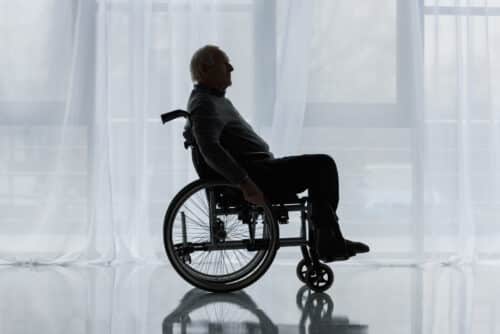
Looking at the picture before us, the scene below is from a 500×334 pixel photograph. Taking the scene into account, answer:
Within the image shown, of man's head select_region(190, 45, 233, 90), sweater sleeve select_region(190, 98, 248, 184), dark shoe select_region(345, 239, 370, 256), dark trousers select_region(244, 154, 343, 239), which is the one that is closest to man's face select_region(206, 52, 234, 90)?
man's head select_region(190, 45, 233, 90)

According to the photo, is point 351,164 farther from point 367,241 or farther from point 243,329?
point 243,329

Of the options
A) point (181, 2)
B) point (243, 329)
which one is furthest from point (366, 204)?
point (243, 329)

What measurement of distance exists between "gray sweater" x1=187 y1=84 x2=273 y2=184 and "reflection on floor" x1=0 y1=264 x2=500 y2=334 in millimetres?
493

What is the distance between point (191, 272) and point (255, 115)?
120 cm

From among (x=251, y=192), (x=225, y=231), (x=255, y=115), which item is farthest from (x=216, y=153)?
(x=255, y=115)

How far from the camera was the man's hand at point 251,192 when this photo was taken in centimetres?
233

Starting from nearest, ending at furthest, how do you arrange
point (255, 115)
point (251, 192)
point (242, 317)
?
point (242, 317) → point (251, 192) → point (255, 115)

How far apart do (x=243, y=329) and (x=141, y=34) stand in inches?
74.4

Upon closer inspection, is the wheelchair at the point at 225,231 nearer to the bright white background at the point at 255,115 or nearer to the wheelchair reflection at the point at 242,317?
the wheelchair reflection at the point at 242,317

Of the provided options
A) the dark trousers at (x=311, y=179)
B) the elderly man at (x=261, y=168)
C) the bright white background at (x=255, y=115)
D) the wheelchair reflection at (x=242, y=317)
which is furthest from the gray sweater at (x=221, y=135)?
the bright white background at (x=255, y=115)

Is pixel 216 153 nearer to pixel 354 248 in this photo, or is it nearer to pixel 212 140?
pixel 212 140

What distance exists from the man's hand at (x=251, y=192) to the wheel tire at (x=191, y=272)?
0.08m

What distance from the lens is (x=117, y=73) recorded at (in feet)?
11.2

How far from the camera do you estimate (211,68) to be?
2545mm
